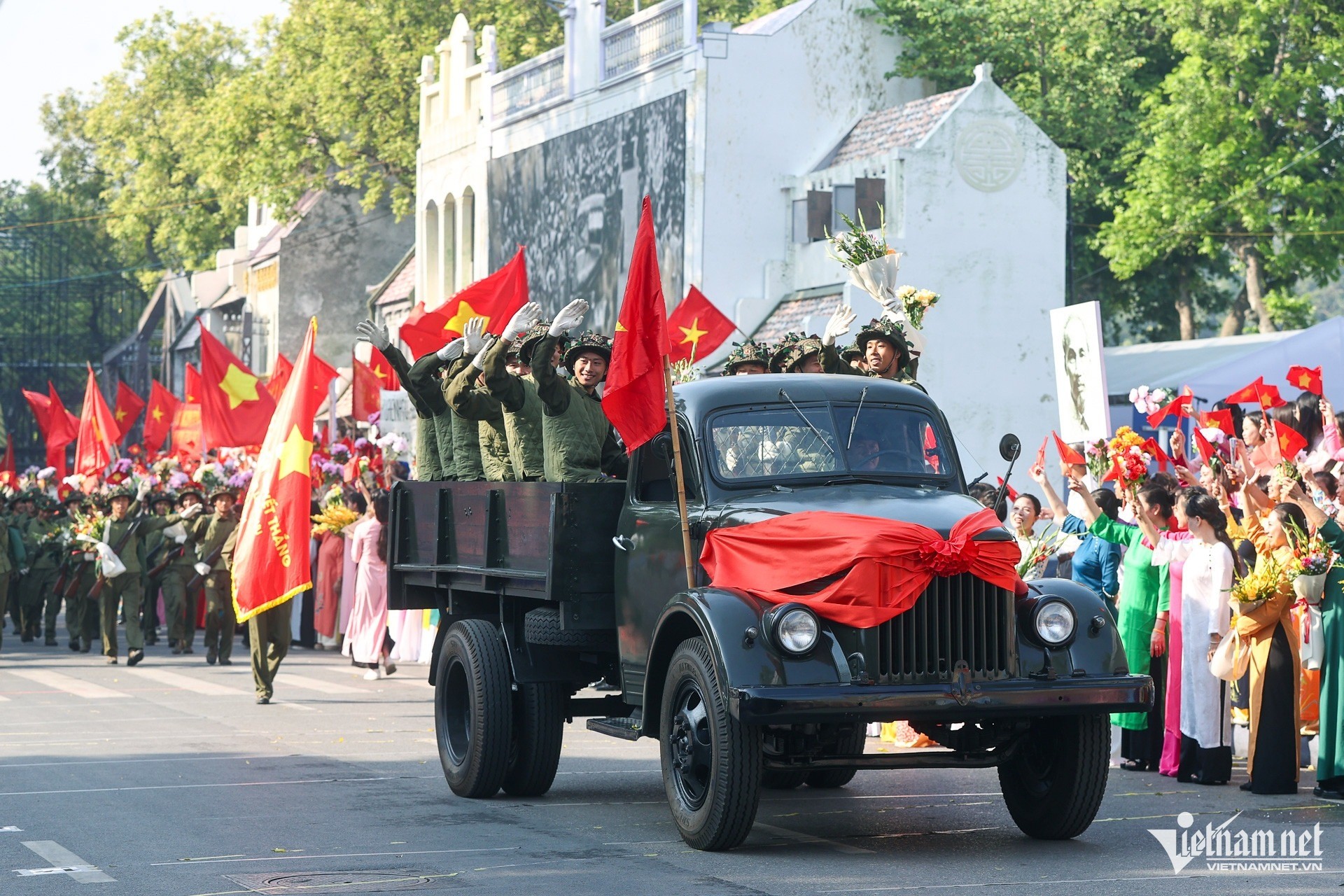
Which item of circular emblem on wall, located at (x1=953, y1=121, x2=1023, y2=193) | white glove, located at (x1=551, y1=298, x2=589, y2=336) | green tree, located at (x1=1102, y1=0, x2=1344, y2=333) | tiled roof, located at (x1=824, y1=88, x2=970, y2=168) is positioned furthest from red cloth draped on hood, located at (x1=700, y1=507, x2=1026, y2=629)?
green tree, located at (x1=1102, y1=0, x2=1344, y2=333)

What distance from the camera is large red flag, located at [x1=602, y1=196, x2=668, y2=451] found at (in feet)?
33.9

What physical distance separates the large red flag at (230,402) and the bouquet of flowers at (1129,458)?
17.6 meters

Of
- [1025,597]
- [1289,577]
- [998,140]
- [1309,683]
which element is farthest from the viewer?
[998,140]

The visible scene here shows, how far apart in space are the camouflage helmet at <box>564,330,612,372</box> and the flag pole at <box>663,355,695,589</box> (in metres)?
1.31

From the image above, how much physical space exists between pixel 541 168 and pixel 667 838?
95.0 ft

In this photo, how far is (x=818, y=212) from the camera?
103ft

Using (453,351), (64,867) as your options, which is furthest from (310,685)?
(64,867)

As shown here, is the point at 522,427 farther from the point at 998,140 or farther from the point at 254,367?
the point at 254,367

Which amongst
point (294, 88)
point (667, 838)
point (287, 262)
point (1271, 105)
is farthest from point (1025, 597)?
point (287, 262)

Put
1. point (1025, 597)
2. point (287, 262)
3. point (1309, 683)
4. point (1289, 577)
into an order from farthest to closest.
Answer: point (287, 262), point (1309, 683), point (1289, 577), point (1025, 597)

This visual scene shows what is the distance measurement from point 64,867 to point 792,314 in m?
22.4

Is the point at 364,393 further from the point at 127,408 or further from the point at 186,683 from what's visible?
the point at 186,683

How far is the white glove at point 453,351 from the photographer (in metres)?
12.6

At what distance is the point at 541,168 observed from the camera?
37.8 m
